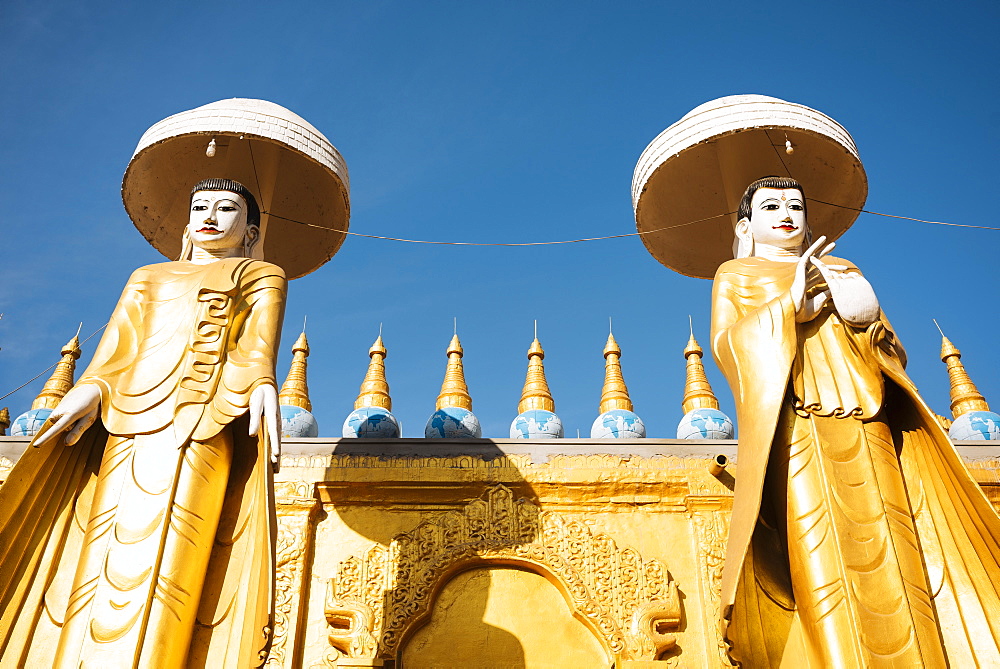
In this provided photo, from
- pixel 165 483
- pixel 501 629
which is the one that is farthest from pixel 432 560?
pixel 165 483

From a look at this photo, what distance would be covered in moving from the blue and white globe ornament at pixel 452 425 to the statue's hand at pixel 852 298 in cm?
270

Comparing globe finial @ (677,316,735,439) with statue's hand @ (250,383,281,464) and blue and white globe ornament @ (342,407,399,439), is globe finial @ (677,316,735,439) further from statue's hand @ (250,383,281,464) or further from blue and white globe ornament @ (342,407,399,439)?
statue's hand @ (250,383,281,464)

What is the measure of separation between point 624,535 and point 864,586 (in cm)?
208

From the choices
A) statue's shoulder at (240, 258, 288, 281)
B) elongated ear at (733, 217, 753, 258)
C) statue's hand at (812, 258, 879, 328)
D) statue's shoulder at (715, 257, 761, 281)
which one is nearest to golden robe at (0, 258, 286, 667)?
statue's shoulder at (240, 258, 288, 281)

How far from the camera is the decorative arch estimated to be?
6254 mm

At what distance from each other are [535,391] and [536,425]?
471 mm

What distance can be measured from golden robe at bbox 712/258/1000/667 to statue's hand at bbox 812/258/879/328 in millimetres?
78

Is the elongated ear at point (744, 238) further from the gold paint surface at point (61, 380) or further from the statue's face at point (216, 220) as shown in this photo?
the gold paint surface at point (61, 380)

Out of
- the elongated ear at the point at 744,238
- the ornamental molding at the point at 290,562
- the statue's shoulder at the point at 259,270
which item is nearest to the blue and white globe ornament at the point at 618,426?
the elongated ear at the point at 744,238

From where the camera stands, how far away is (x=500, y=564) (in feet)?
21.8

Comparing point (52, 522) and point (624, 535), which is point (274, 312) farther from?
point (624, 535)

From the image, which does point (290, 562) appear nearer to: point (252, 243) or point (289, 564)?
point (289, 564)

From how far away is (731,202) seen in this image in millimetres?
7414

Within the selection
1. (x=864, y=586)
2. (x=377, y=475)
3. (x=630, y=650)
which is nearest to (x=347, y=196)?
(x=377, y=475)
